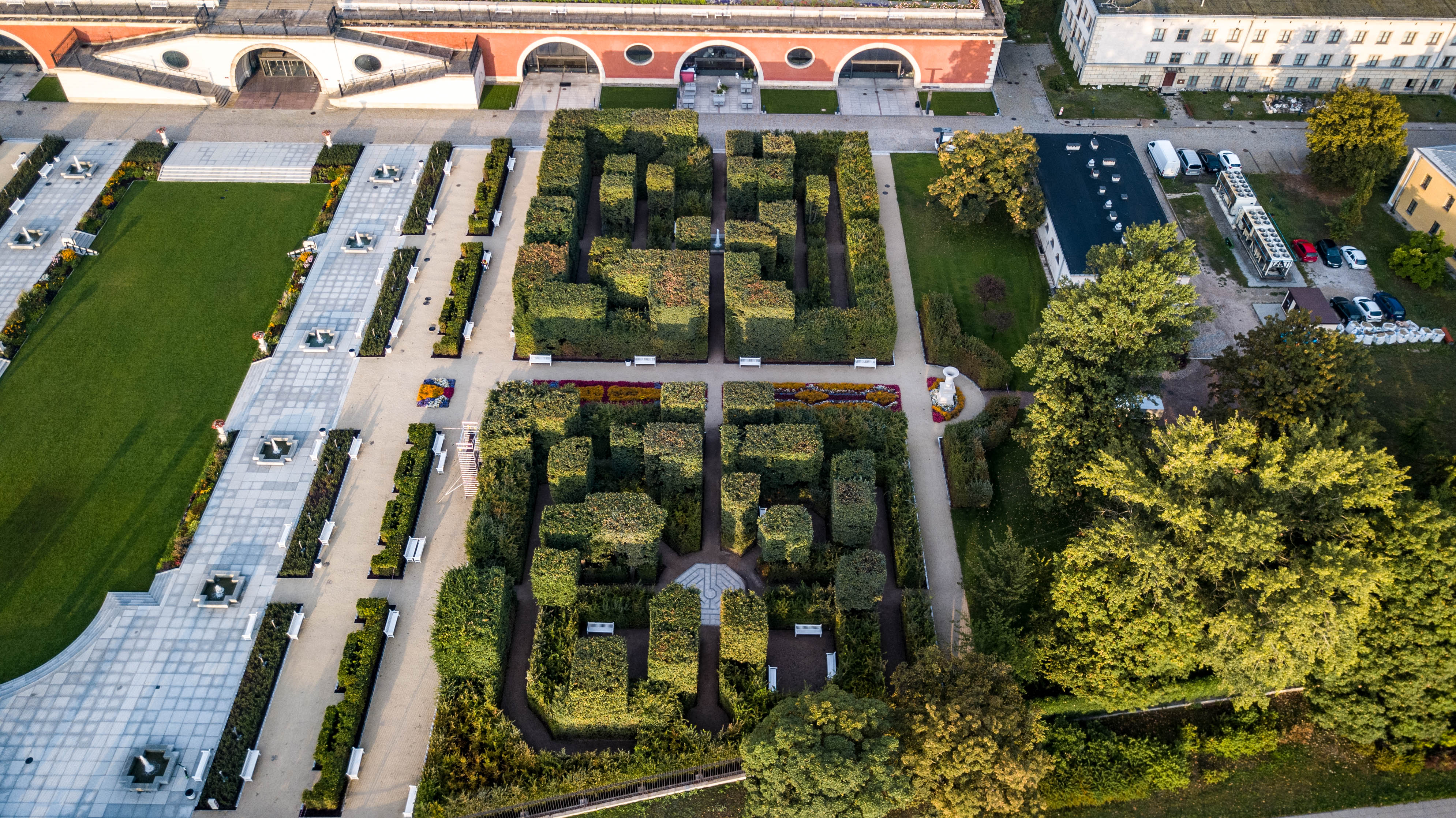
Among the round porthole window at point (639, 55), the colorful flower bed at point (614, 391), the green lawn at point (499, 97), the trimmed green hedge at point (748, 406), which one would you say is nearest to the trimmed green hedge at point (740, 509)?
the trimmed green hedge at point (748, 406)

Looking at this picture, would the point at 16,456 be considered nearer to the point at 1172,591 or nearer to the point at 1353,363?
the point at 1172,591

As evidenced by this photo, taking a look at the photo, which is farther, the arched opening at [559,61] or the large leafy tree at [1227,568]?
the arched opening at [559,61]

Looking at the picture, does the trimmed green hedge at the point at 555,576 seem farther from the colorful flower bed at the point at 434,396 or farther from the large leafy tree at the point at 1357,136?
the large leafy tree at the point at 1357,136

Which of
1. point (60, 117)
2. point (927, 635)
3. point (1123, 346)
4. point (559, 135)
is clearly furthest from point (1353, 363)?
point (60, 117)

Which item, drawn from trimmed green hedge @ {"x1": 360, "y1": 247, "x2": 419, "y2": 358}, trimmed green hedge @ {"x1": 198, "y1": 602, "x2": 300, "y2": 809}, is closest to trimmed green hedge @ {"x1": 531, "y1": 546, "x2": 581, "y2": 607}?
trimmed green hedge @ {"x1": 198, "y1": 602, "x2": 300, "y2": 809}

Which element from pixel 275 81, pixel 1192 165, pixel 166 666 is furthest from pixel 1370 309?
pixel 275 81

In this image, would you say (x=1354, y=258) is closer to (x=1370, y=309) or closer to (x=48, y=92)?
(x=1370, y=309)

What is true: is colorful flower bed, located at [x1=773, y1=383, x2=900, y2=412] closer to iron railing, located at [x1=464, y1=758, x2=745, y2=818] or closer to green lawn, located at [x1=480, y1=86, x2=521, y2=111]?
iron railing, located at [x1=464, y1=758, x2=745, y2=818]
